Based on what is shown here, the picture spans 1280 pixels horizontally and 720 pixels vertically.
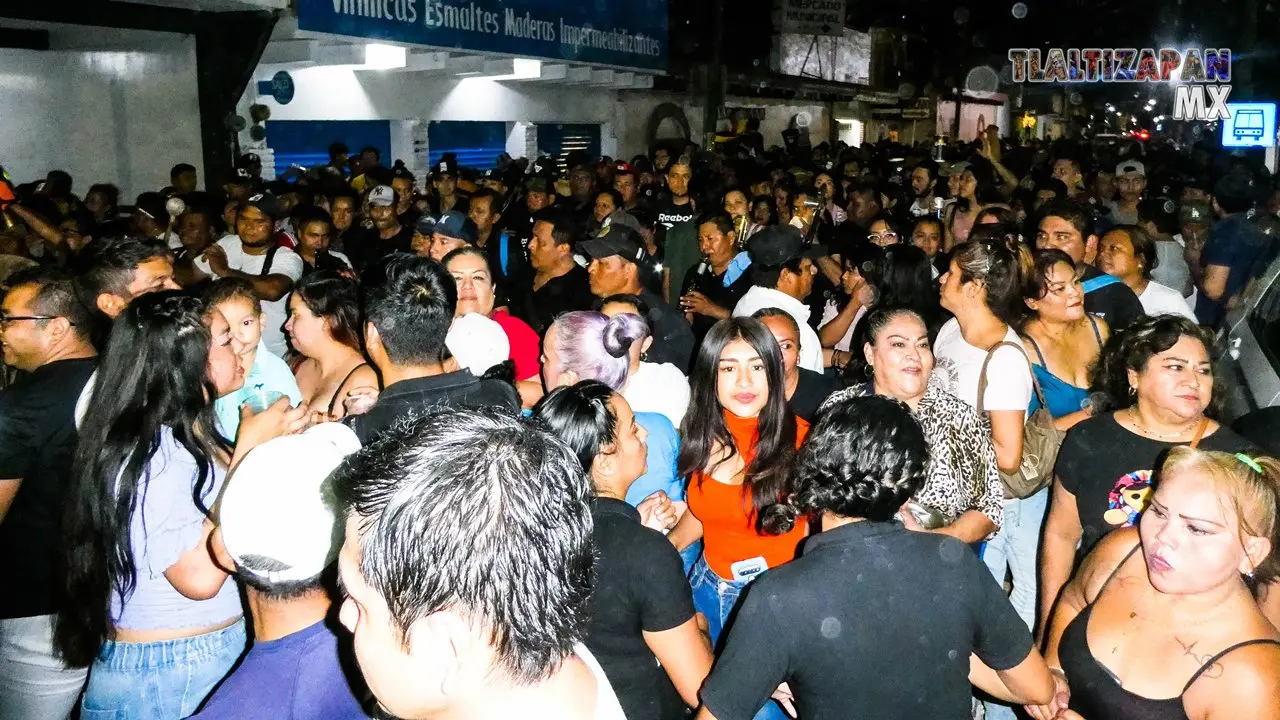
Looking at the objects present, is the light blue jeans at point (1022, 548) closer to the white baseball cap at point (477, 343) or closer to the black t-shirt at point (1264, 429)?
the black t-shirt at point (1264, 429)

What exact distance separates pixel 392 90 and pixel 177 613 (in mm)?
13185

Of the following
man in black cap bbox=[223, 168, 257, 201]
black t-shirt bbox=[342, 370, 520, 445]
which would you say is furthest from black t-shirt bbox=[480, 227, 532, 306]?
black t-shirt bbox=[342, 370, 520, 445]

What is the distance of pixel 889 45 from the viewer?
123 ft

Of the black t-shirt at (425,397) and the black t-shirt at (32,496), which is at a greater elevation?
the black t-shirt at (425,397)

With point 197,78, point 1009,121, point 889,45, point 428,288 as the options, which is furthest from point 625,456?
point 1009,121

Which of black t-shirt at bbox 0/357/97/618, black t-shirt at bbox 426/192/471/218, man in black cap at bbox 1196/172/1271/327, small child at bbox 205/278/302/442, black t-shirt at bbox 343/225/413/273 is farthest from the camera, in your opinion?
black t-shirt at bbox 426/192/471/218

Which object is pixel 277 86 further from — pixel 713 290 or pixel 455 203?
pixel 713 290

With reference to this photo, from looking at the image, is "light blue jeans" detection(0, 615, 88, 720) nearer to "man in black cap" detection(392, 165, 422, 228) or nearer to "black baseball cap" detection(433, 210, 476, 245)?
"black baseball cap" detection(433, 210, 476, 245)

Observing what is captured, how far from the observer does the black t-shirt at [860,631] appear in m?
2.31

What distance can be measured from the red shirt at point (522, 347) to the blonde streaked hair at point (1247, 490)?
3209 millimetres

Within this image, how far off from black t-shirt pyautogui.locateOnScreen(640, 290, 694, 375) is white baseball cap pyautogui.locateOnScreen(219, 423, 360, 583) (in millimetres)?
3214

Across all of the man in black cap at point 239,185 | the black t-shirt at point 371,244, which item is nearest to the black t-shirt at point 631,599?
the black t-shirt at point 371,244

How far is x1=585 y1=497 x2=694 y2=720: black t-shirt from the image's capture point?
2.55m

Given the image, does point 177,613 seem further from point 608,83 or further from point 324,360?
point 608,83
